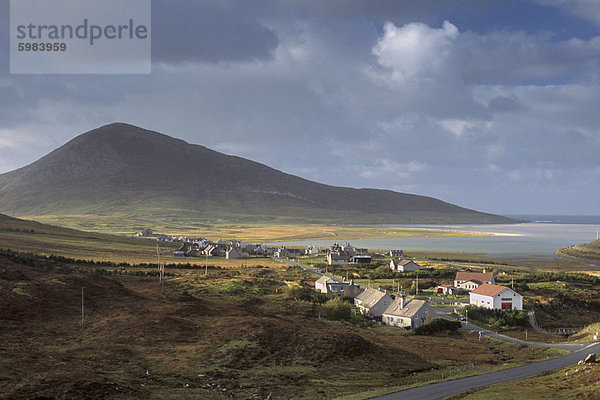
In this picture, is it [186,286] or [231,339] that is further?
[186,286]

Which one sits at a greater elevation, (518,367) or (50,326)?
(50,326)

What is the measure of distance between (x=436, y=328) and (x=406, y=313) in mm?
5318

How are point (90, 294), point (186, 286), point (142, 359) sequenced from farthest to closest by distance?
1. point (186, 286)
2. point (90, 294)
3. point (142, 359)

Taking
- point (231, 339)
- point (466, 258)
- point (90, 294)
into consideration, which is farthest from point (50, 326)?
point (466, 258)

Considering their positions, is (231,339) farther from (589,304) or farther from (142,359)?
(589,304)

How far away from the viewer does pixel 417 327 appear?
5809 cm

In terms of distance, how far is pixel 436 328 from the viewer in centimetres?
5719

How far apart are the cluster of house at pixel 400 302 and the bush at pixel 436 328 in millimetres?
2499

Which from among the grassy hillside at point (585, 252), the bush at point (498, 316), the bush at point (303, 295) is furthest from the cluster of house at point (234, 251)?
the grassy hillside at point (585, 252)

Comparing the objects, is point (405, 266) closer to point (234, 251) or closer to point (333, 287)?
point (333, 287)

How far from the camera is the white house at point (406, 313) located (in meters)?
60.5

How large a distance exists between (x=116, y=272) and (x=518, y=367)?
70949 millimetres

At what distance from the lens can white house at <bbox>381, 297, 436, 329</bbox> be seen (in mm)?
60500

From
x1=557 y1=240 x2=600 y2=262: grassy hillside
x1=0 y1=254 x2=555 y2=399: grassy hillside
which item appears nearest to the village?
x1=0 y1=254 x2=555 y2=399: grassy hillside
